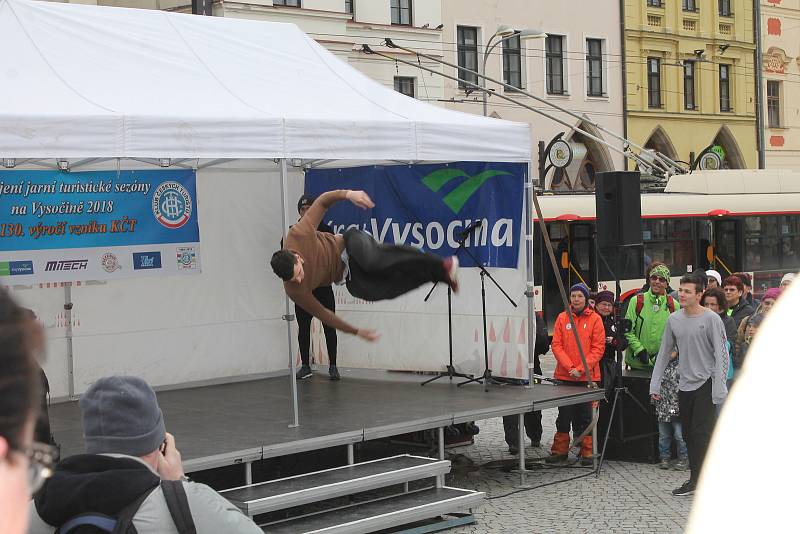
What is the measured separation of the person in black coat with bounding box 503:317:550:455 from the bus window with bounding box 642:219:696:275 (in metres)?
13.3

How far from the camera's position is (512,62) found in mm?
39375

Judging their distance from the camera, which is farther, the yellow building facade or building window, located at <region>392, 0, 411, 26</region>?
the yellow building facade

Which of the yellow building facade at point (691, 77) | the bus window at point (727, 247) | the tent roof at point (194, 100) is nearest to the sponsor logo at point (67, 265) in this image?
the tent roof at point (194, 100)

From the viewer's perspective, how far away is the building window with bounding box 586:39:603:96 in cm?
4162

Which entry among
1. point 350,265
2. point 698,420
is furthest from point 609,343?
point 350,265

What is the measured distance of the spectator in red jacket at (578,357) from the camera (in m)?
11.7

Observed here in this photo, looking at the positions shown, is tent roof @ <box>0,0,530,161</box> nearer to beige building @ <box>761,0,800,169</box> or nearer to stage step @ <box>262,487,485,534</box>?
stage step @ <box>262,487,485,534</box>

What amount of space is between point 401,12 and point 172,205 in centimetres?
2437

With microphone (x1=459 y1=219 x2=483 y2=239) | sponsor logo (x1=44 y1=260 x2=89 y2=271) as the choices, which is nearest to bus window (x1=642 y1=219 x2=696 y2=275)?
microphone (x1=459 y1=219 x2=483 y2=239)

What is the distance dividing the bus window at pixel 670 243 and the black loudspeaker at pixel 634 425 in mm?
14385

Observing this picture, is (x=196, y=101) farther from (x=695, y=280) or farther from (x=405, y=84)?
(x=405, y=84)

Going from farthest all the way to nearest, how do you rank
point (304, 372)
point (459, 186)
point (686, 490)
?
point (304, 372) < point (459, 186) < point (686, 490)

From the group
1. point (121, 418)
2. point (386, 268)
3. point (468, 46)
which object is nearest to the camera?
point (121, 418)

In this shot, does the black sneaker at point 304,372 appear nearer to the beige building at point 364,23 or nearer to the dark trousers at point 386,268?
the dark trousers at point 386,268
